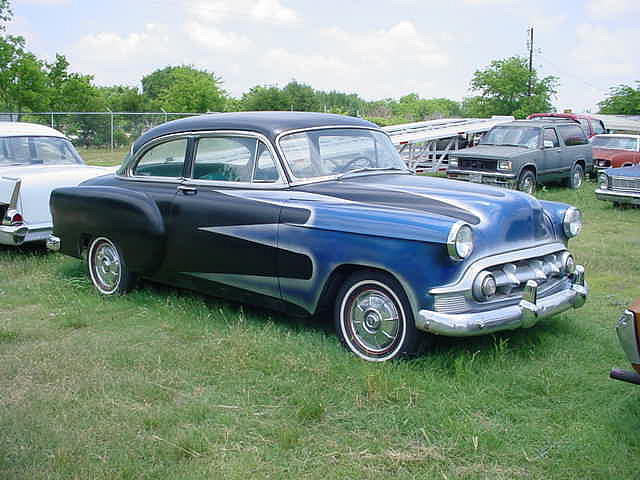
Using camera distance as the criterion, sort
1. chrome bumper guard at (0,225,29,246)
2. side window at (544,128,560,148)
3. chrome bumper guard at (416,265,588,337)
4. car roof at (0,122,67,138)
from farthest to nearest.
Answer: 1. side window at (544,128,560,148)
2. car roof at (0,122,67,138)
3. chrome bumper guard at (0,225,29,246)
4. chrome bumper guard at (416,265,588,337)

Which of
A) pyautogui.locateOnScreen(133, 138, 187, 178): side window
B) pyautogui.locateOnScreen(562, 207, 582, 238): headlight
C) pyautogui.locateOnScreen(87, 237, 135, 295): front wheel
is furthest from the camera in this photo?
pyautogui.locateOnScreen(87, 237, 135, 295): front wheel

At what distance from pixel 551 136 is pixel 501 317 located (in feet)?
41.7

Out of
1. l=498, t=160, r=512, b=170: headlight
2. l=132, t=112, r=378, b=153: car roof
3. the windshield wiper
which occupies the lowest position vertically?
l=498, t=160, r=512, b=170: headlight

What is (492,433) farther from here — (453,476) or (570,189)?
(570,189)

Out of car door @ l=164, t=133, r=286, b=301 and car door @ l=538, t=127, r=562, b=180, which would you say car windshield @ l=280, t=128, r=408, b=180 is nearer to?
car door @ l=164, t=133, r=286, b=301

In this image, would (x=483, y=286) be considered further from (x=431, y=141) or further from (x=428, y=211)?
(x=431, y=141)

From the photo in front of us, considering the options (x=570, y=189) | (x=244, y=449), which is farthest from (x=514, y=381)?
(x=570, y=189)

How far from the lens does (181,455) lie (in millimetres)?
3738

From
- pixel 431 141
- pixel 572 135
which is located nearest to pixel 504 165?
pixel 572 135

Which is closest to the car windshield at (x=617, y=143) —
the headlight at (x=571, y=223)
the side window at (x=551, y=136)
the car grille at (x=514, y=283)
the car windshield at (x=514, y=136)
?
A: the side window at (x=551, y=136)

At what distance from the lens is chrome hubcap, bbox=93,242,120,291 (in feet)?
22.5

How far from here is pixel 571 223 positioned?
18.6ft

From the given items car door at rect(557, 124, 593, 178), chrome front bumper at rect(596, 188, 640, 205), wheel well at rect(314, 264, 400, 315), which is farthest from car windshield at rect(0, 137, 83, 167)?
car door at rect(557, 124, 593, 178)

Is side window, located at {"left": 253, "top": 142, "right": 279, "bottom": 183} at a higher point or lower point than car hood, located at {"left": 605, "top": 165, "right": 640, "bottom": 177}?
higher
